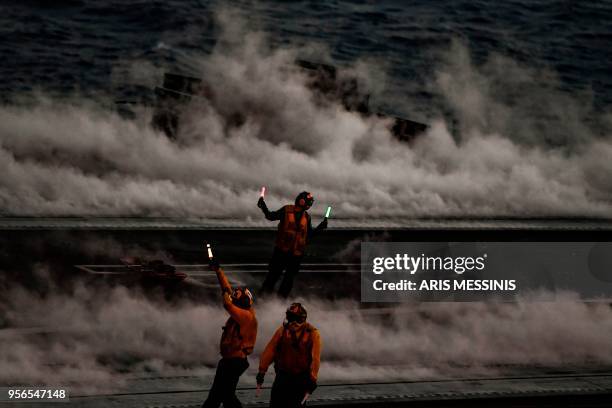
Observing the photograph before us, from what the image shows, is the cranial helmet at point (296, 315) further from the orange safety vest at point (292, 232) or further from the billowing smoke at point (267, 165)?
the billowing smoke at point (267, 165)

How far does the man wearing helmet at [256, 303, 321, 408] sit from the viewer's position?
1309 centimetres

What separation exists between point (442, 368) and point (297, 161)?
49.9 feet

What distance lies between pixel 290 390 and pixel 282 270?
6026mm

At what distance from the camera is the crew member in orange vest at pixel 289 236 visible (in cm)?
1830

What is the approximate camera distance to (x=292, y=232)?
1862cm

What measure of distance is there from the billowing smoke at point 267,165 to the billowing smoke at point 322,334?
269 inches

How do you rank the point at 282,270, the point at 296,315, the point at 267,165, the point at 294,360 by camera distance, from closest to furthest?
the point at 296,315 → the point at 294,360 → the point at 282,270 → the point at 267,165

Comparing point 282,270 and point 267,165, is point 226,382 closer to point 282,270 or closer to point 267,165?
point 282,270

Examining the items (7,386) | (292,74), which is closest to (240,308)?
(7,386)

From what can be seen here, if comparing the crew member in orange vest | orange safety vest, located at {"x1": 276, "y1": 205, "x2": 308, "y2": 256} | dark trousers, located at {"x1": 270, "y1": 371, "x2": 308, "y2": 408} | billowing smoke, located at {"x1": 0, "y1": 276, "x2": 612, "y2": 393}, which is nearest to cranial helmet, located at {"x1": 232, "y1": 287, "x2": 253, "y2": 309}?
dark trousers, located at {"x1": 270, "y1": 371, "x2": 308, "y2": 408}

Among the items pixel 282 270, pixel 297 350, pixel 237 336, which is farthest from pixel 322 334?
pixel 297 350

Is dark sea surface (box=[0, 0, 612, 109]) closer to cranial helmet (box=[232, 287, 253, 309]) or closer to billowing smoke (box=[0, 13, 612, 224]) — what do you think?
billowing smoke (box=[0, 13, 612, 224])

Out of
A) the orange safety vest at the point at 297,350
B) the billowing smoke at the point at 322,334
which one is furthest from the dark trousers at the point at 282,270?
the orange safety vest at the point at 297,350

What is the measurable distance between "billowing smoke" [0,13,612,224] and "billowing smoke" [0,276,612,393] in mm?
6835
